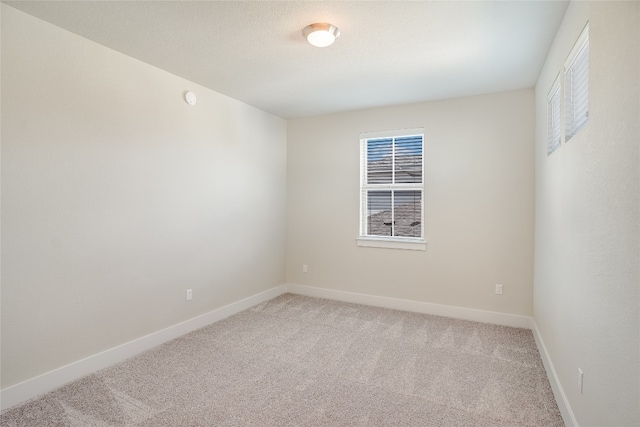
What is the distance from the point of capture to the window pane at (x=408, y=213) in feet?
13.8

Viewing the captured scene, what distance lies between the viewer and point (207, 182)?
367 cm

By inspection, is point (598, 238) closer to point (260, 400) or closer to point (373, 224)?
point (260, 400)

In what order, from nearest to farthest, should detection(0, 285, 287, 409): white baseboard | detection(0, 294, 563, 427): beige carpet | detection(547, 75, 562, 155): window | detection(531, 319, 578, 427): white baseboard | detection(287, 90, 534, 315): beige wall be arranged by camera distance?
1. detection(531, 319, 578, 427): white baseboard
2. detection(0, 294, 563, 427): beige carpet
3. detection(0, 285, 287, 409): white baseboard
4. detection(547, 75, 562, 155): window
5. detection(287, 90, 534, 315): beige wall

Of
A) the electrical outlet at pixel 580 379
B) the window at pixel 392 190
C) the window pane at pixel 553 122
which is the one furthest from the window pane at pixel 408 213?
the electrical outlet at pixel 580 379

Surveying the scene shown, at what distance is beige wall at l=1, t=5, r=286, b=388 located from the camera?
222 cm

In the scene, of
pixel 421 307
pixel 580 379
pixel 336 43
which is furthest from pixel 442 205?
pixel 580 379

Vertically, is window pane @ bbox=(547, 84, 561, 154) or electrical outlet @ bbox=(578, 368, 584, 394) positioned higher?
window pane @ bbox=(547, 84, 561, 154)

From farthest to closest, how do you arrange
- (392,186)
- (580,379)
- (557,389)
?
(392,186)
(557,389)
(580,379)

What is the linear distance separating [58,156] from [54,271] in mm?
825

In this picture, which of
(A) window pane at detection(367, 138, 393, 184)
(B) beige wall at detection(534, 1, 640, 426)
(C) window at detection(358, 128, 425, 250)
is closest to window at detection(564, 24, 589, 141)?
(B) beige wall at detection(534, 1, 640, 426)

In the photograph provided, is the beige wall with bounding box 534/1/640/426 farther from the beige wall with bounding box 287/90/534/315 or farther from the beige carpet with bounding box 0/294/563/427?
the beige wall with bounding box 287/90/534/315

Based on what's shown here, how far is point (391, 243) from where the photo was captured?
4281 millimetres

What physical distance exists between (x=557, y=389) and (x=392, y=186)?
2669 millimetres

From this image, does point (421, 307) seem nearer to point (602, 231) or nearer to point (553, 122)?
point (553, 122)
